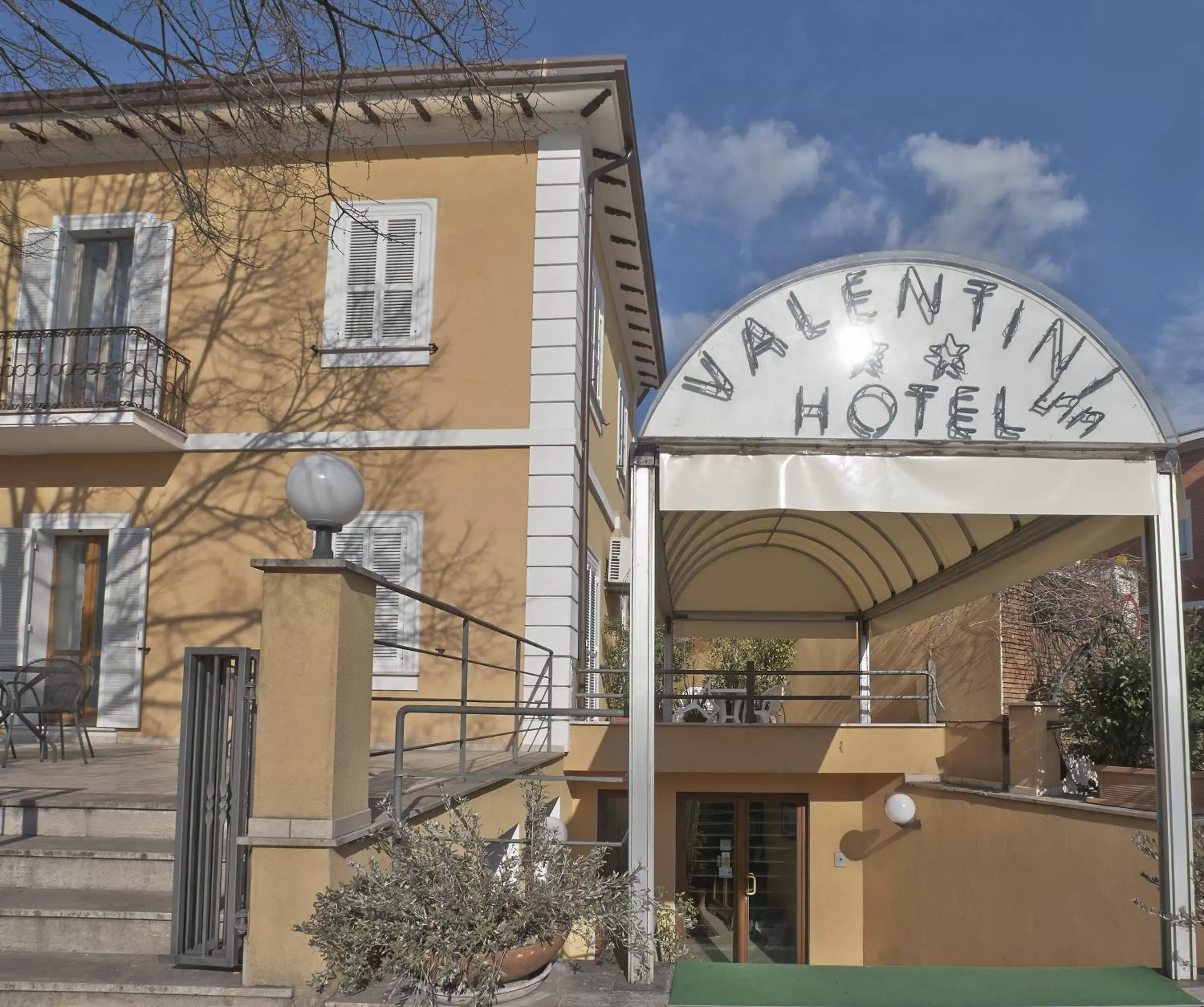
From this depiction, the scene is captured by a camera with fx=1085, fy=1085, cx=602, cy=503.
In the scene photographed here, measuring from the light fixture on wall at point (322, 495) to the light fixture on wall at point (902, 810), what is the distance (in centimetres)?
792

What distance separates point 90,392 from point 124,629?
8.42ft

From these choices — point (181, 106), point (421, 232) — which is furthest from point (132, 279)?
point (181, 106)

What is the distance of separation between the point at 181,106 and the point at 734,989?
584 centimetres

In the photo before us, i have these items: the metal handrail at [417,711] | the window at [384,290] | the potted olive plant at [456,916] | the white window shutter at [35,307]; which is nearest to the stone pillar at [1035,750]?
the metal handrail at [417,711]

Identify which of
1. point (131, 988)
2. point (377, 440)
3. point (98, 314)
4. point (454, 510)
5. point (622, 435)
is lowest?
point (131, 988)

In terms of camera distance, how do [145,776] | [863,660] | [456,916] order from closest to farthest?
[456,916], [145,776], [863,660]

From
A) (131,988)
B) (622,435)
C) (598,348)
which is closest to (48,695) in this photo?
(131,988)

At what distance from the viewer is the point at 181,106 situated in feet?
21.8

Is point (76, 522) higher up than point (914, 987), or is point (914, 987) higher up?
point (76, 522)

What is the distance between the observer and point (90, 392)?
37.7ft

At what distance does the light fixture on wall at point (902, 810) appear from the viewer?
10.9 meters

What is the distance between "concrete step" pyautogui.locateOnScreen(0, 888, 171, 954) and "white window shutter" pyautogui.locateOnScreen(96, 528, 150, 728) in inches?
249

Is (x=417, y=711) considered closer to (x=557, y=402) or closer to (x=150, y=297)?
(x=557, y=402)

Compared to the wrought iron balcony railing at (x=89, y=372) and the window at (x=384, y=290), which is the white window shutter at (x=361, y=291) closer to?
the window at (x=384, y=290)
